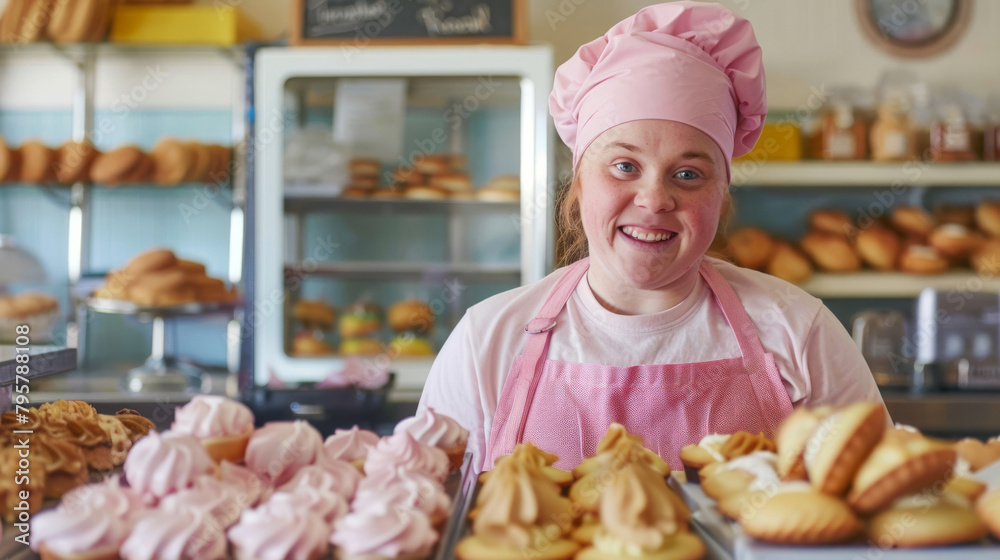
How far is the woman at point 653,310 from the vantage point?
1323 mm

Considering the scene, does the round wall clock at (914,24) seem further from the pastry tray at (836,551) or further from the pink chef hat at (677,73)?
the pastry tray at (836,551)

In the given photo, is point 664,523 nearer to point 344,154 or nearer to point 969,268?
point 344,154

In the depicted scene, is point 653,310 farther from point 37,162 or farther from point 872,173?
point 37,162

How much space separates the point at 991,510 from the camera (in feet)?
1.99

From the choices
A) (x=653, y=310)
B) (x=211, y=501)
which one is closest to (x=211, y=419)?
(x=211, y=501)

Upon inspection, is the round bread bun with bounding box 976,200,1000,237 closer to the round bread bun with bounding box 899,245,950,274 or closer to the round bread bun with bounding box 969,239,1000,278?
the round bread bun with bounding box 969,239,1000,278

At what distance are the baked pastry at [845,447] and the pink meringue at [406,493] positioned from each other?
308 mm

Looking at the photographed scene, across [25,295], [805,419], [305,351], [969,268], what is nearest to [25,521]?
[805,419]

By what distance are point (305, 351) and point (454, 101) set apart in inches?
45.3

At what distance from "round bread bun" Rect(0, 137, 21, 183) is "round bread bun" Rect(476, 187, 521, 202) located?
1763mm

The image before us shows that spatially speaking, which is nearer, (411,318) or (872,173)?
(872,173)

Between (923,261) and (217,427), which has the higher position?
(923,261)

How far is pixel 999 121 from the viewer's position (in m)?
3.11

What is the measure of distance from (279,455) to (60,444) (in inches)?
8.6
